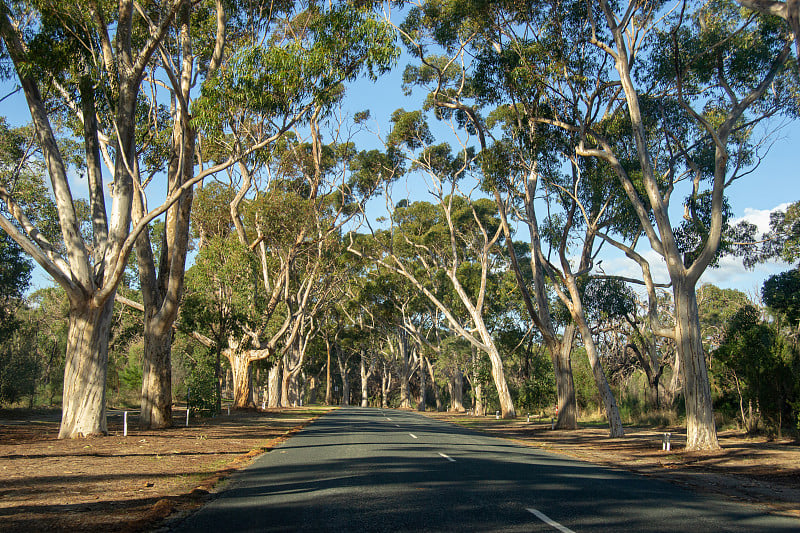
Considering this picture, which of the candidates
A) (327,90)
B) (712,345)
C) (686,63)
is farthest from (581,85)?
(712,345)

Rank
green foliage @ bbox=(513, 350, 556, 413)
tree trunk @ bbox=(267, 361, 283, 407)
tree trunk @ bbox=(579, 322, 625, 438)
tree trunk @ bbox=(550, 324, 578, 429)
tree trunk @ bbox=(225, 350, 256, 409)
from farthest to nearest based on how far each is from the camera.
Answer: tree trunk @ bbox=(267, 361, 283, 407) < green foliage @ bbox=(513, 350, 556, 413) < tree trunk @ bbox=(225, 350, 256, 409) < tree trunk @ bbox=(550, 324, 578, 429) < tree trunk @ bbox=(579, 322, 625, 438)

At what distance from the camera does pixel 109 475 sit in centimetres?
913

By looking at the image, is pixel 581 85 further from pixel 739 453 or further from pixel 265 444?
pixel 265 444

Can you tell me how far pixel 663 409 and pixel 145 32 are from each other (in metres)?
26.0

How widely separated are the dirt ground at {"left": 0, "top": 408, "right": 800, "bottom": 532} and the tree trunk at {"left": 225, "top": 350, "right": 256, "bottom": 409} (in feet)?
38.1

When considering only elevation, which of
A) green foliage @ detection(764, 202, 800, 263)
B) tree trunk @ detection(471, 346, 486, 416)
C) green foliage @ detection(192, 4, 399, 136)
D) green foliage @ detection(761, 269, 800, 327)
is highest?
green foliage @ detection(192, 4, 399, 136)

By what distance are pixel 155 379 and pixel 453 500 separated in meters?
12.7

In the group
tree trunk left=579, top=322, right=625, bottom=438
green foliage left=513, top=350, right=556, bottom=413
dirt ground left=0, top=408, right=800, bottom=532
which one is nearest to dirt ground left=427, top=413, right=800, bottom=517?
dirt ground left=0, top=408, right=800, bottom=532

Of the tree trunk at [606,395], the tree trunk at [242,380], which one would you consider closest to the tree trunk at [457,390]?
the tree trunk at [242,380]

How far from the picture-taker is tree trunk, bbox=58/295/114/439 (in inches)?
538

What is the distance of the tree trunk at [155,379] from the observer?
17438 millimetres

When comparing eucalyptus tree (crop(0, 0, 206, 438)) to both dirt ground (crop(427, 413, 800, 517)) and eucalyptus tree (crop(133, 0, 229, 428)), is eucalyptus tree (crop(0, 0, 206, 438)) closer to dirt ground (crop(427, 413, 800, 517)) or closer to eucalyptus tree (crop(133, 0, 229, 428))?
eucalyptus tree (crop(133, 0, 229, 428))

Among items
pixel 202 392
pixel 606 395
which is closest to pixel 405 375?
pixel 202 392

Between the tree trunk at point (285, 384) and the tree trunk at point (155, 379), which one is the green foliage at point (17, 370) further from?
the tree trunk at point (285, 384)
